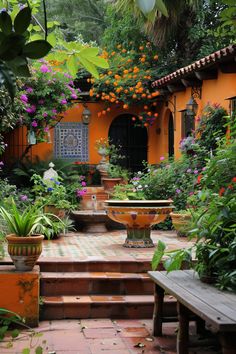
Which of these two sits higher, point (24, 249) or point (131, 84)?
point (131, 84)

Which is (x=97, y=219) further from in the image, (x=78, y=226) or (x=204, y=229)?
(x=204, y=229)

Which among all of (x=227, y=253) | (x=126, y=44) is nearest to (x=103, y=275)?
(x=227, y=253)

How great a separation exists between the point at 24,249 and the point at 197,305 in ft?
7.49

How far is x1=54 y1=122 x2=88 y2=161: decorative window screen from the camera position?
1505cm

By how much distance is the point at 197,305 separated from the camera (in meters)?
3.54

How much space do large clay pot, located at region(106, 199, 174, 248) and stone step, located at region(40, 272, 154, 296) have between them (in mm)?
1457

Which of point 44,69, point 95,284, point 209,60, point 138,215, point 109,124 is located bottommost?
point 95,284

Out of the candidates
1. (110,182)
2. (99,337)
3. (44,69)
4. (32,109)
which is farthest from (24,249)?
(110,182)

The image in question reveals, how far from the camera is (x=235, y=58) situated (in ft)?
30.0

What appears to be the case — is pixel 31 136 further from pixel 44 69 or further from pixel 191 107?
pixel 191 107

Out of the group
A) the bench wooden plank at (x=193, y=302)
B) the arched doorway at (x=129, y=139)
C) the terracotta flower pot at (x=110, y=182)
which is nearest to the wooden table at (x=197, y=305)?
the bench wooden plank at (x=193, y=302)

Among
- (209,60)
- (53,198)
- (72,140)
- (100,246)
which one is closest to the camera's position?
A: (100,246)

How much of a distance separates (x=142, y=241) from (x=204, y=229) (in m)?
3.26

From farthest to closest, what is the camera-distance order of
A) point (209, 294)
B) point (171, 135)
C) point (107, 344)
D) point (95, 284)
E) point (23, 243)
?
point (171, 135) < point (95, 284) < point (23, 243) < point (107, 344) < point (209, 294)
